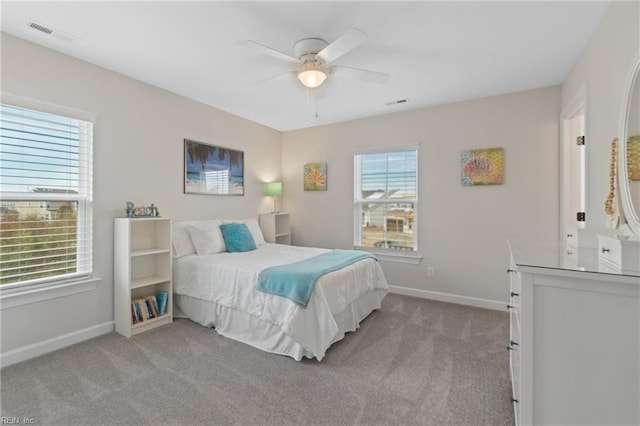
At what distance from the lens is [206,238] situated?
11.1 feet

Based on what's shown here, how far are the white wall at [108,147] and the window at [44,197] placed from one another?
12 centimetres

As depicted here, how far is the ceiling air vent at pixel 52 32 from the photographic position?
2121 millimetres

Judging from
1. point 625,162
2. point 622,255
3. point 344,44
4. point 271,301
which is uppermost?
point 344,44

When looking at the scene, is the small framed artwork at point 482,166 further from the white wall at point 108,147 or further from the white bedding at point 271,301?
the white wall at point 108,147

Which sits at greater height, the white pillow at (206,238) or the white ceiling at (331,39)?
the white ceiling at (331,39)

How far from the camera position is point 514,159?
3.33m

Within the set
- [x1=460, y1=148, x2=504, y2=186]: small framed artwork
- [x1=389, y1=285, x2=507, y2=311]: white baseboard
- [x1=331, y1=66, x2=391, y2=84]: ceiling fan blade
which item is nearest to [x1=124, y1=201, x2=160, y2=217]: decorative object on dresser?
[x1=331, y1=66, x2=391, y2=84]: ceiling fan blade

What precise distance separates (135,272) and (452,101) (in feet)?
13.7

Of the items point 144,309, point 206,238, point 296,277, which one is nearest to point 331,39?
point 296,277

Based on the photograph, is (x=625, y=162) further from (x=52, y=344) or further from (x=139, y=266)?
(x=52, y=344)

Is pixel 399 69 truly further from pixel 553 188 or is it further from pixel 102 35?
pixel 102 35

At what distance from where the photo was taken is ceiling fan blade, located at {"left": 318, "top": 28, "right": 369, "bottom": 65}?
178cm

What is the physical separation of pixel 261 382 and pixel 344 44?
94.5 inches

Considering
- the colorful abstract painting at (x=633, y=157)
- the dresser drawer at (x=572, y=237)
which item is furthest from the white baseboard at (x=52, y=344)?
the colorful abstract painting at (x=633, y=157)
